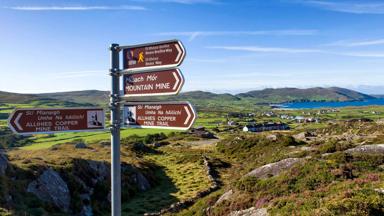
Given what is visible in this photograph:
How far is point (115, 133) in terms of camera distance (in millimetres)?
6324

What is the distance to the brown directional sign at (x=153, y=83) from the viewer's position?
6.21 meters

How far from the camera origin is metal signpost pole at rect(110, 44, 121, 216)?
20.6 feet

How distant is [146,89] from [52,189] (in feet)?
76.0

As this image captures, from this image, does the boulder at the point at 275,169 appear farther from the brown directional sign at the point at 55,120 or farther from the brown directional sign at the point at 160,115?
the brown directional sign at the point at 55,120

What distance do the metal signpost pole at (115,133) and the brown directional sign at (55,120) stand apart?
606mm

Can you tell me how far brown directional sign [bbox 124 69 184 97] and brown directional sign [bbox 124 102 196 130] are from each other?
27cm

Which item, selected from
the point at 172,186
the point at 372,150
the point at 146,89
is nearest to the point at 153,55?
the point at 146,89

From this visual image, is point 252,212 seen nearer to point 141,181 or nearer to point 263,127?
point 141,181

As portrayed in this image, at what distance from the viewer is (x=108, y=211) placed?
2794 cm

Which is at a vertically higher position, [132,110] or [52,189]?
[132,110]

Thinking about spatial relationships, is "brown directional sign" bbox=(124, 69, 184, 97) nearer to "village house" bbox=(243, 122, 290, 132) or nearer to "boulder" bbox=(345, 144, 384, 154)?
"boulder" bbox=(345, 144, 384, 154)

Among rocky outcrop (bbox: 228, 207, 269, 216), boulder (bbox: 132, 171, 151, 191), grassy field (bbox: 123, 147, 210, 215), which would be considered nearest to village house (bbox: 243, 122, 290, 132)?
grassy field (bbox: 123, 147, 210, 215)

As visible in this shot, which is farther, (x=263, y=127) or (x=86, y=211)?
(x=263, y=127)

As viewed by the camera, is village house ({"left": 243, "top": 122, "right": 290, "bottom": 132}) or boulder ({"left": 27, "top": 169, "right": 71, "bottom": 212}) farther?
village house ({"left": 243, "top": 122, "right": 290, "bottom": 132})
